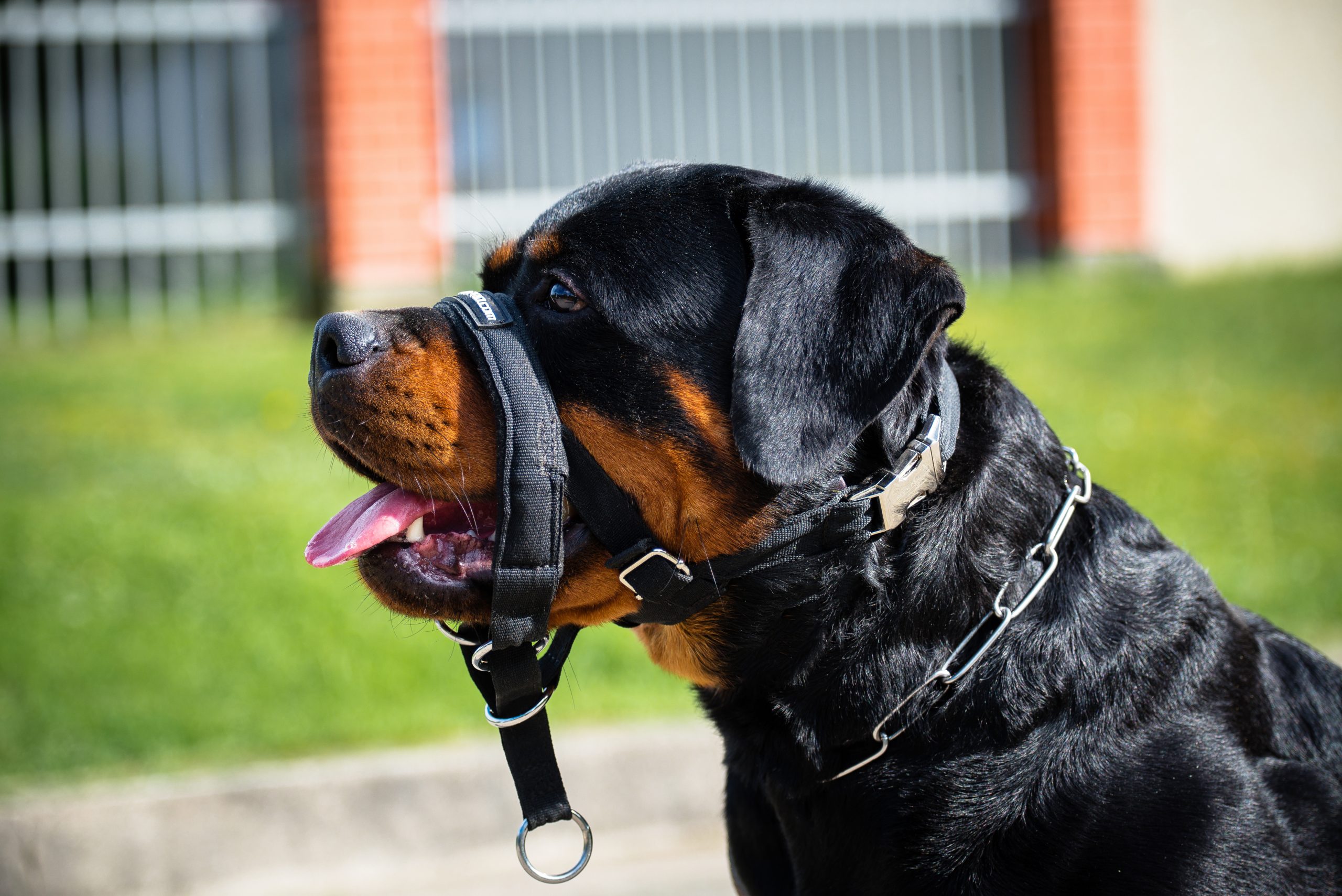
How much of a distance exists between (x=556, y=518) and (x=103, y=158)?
8.94m

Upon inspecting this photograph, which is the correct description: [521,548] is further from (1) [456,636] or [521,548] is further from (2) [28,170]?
(2) [28,170]

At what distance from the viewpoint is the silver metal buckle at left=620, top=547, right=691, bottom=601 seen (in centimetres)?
223

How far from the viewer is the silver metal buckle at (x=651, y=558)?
2.23m

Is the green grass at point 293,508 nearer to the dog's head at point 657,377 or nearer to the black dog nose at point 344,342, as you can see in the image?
the dog's head at point 657,377

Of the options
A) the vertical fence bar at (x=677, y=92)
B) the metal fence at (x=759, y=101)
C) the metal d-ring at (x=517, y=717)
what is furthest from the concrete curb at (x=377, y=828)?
the vertical fence bar at (x=677, y=92)

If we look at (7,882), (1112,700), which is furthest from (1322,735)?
(7,882)

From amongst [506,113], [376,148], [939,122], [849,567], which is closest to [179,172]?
[376,148]

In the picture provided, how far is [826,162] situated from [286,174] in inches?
175

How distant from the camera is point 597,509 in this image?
88.0 inches

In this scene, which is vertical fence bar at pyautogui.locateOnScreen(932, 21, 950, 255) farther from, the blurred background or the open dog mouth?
the open dog mouth

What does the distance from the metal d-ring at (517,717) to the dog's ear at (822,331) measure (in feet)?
2.25

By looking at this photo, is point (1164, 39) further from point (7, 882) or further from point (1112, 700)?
point (7, 882)

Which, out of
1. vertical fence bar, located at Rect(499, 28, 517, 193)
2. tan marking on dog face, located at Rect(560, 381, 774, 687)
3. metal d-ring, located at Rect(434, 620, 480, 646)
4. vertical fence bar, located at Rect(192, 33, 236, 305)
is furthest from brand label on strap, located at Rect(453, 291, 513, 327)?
vertical fence bar, located at Rect(192, 33, 236, 305)

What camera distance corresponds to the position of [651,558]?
224 cm
